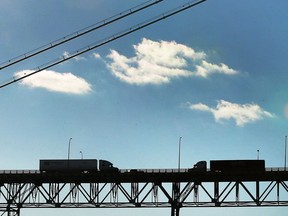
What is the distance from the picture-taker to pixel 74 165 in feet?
294

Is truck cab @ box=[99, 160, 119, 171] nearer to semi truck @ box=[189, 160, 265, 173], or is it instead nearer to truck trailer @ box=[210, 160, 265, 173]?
semi truck @ box=[189, 160, 265, 173]

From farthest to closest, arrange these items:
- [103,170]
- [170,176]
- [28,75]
Result: [103,170] < [170,176] < [28,75]

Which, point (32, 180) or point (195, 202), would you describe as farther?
point (32, 180)

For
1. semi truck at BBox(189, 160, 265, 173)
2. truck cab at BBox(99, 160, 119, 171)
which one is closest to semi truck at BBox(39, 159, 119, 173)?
truck cab at BBox(99, 160, 119, 171)

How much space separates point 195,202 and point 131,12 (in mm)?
27385

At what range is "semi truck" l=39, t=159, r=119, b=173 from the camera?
88.8m

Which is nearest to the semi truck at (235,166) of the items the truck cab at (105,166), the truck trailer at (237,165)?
the truck trailer at (237,165)

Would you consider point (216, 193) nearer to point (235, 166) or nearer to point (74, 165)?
point (235, 166)

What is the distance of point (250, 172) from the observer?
79750 millimetres

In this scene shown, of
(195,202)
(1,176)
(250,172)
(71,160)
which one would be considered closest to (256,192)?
(250,172)

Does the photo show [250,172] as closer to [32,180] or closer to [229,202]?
[229,202]

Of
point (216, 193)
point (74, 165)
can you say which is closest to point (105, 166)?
point (74, 165)

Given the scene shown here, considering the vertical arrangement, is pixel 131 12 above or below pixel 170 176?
above

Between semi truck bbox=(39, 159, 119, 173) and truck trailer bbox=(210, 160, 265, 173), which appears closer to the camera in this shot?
truck trailer bbox=(210, 160, 265, 173)
